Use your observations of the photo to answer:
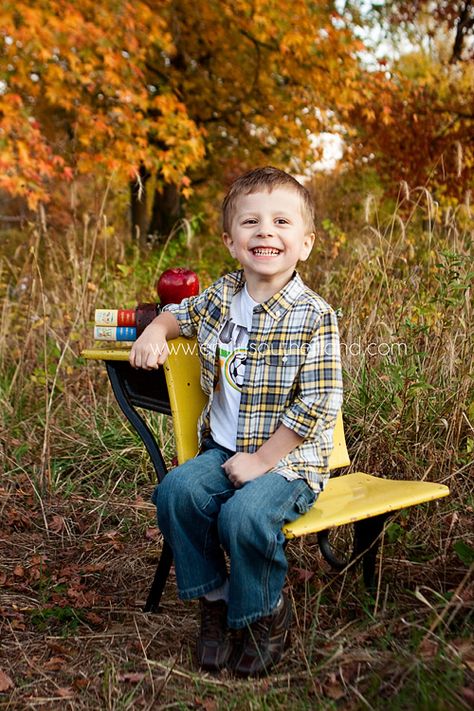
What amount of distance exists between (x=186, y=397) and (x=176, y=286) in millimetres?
401

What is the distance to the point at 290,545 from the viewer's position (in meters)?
3.04

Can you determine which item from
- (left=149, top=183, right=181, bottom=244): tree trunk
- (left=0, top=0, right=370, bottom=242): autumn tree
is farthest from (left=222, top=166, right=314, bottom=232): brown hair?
(left=149, top=183, right=181, bottom=244): tree trunk

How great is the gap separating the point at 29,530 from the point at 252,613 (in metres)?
1.53

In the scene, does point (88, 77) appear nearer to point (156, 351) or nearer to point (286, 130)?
point (286, 130)

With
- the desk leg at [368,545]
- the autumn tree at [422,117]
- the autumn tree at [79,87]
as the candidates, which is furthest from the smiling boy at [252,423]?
the autumn tree at [422,117]

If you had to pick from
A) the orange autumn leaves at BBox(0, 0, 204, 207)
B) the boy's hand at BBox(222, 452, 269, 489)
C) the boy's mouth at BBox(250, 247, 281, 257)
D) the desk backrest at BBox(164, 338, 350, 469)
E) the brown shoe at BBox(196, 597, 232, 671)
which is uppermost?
the orange autumn leaves at BBox(0, 0, 204, 207)

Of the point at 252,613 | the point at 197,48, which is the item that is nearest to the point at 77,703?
the point at 252,613

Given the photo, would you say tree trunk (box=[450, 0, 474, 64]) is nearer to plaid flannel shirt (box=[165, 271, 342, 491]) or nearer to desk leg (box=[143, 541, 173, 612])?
plaid flannel shirt (box=[165, 271, 342, 491])

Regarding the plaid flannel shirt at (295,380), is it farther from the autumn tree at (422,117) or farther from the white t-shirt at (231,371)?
the autumn tree at (422,117)

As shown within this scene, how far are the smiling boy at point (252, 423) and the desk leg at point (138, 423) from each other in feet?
0.51

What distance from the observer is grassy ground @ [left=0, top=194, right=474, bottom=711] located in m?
2.10

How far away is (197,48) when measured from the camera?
916cm

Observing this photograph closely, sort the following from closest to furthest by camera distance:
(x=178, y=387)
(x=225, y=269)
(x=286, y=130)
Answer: (x=178, y=387)
(x=225, y=269)
(x=286, y=130)

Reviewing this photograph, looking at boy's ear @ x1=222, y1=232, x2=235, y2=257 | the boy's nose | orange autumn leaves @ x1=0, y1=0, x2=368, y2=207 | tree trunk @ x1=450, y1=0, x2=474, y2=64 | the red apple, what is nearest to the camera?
the boy's nose
